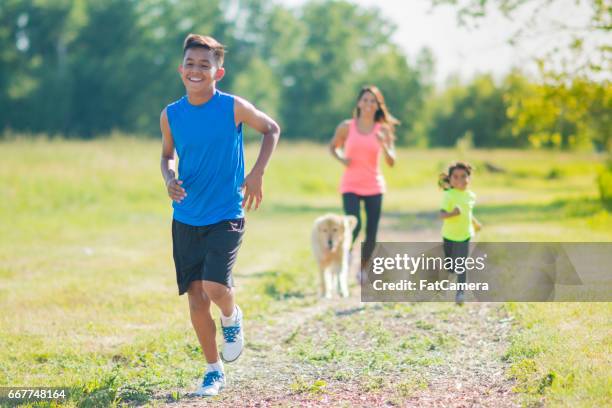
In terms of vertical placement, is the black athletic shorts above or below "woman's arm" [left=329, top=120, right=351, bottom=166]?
below

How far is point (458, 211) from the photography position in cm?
781

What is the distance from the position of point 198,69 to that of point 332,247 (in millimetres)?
4201

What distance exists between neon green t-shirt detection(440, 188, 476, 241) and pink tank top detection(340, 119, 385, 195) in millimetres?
1250

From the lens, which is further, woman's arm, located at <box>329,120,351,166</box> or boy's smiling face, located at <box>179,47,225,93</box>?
woman's arm, located at <box>329,120,351,166</box>

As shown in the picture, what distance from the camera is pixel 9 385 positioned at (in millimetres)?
5523

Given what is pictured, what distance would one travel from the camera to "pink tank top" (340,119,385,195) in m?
8.96

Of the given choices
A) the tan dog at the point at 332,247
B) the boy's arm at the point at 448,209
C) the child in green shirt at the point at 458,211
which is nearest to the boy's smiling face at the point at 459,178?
the child in green shirt at the point at 458,211

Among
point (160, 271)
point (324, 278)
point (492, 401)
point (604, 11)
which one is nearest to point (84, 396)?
point (492, 401)

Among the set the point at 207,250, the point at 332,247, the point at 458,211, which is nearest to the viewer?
the point at 207,250

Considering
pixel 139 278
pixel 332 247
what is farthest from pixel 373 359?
pixel 139 278

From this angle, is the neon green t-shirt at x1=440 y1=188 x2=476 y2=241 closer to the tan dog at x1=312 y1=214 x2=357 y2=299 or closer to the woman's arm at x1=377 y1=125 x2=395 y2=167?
the woman's arm at x1=377 y1=125 x2=395 y2=167

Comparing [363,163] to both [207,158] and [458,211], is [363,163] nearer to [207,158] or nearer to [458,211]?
[458,211]

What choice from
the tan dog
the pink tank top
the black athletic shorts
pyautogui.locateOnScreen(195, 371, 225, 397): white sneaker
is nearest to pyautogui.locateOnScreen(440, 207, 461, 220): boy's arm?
the pink tank top

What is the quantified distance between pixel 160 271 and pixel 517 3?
514 inches
